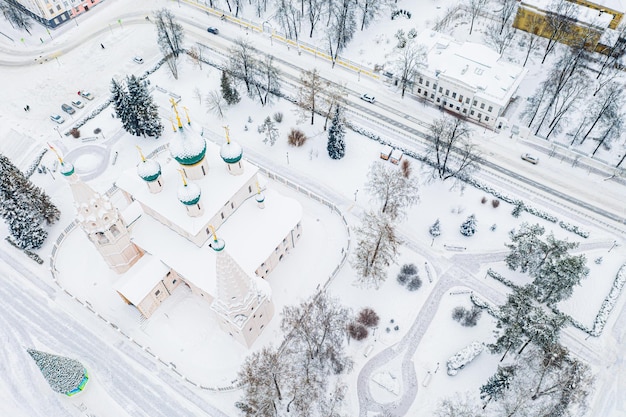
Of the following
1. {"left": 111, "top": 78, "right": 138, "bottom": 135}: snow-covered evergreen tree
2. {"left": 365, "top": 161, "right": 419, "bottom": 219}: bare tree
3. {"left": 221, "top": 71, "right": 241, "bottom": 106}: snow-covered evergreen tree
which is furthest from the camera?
{"left": 221, "top": 71, "right": 241, "bottom": 106}: snow-covered evergreen tree

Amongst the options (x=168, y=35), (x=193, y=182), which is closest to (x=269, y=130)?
(x=193, y=182)

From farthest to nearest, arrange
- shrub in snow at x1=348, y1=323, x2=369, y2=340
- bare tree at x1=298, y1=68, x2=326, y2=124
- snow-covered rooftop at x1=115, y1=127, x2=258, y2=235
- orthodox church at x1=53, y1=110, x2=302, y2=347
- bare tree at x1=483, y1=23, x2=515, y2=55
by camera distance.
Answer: bare tree at x1=483, y1=23, x2=515, y2=55
bare tree at x1=298, y1=68, x2=326, y2=124
shrub in snow at x1=348, y1=323, x2=369, y2=340
snow-covered rooftop at x1=115, y1=127, x2=258, y2=235
orthodox church at x1=53, y1=110, x2=302, y2=347

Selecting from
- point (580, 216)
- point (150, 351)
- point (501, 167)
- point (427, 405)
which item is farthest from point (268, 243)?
point (580, 216)

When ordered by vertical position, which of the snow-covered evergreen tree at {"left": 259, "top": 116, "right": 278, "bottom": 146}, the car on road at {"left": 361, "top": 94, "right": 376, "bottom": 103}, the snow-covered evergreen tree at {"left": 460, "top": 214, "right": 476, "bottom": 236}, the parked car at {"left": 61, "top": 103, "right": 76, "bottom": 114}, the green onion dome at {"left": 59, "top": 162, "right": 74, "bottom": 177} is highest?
the car on road at {"left": 361, "top": 94, "right": 376, "bottom": 103}

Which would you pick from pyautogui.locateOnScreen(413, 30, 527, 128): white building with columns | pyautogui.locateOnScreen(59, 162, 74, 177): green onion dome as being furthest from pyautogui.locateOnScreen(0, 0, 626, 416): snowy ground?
pyautogui.locateOnScreen(59, 162, 74, 177): green onion dome

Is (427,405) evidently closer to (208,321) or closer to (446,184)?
(208,321)

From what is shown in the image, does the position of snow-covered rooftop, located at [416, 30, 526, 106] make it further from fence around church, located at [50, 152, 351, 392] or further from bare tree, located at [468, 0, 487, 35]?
fence around church, located at [50, 152, 351, 392]

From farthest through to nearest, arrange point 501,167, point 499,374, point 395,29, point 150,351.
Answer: point 395,29
point 501,167
point 150,351
point 499,374

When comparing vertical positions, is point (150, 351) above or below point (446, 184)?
below
